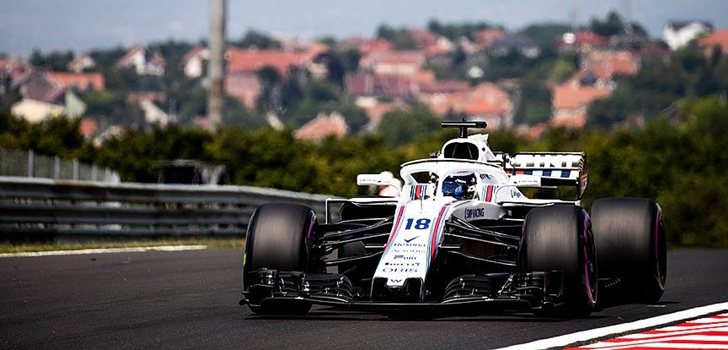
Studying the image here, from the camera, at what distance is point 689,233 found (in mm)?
53500

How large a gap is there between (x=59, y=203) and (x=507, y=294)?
11.8 meters

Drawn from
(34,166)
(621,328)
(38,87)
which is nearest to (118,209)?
(34,166)

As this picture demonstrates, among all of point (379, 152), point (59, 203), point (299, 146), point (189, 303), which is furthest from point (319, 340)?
point (379, 152)

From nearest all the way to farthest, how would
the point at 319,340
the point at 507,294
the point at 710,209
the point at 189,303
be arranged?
the point at 319,340, the point at 507,294, the point at 189,303, the point at 710,209

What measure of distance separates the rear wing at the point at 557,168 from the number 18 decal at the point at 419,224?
3228mm

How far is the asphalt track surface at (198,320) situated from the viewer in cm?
1141

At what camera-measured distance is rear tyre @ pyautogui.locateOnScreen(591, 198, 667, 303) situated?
1468cm

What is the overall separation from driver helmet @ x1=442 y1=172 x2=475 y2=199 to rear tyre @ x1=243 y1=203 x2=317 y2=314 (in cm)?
128

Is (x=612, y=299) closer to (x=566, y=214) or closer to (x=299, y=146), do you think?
(x=566, y=214)

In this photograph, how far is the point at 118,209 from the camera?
2381 cm

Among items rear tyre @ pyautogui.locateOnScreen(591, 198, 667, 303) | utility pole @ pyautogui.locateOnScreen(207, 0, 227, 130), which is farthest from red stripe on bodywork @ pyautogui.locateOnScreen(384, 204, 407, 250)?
utility pole @ pyautogui.locateOnScreen(207, 0, 227, 130)

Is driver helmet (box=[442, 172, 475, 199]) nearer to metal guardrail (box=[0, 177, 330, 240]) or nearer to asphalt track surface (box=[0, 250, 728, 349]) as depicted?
asphalt track surface (box=[0, 250, 728, 349])

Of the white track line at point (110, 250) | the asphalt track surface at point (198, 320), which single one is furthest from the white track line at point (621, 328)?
the white track line at point (110, 250)

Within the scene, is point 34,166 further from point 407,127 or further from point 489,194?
point 407,127
